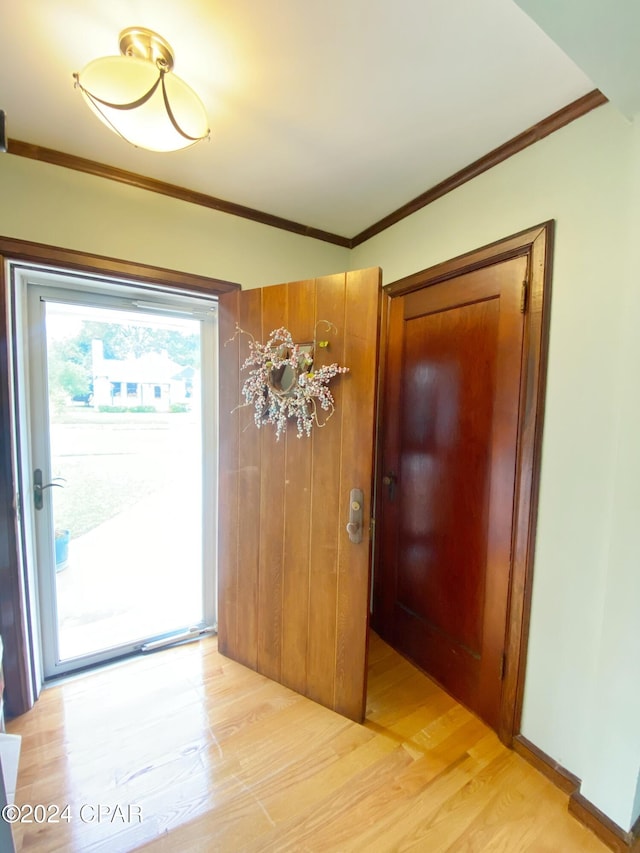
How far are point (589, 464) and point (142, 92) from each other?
71.6 inches

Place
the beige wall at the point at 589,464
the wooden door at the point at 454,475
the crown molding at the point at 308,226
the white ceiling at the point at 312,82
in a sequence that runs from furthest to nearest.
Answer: the wooden door at the point at 454,475
the crown molding at the point at 308,226
the beige wall at the point at 589,464
the white ceiling at the point at 312,82

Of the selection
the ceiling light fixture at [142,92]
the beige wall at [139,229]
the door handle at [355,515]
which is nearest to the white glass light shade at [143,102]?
the ceiling light fixture at [142,92]

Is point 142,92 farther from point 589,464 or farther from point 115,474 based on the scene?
point 589,464

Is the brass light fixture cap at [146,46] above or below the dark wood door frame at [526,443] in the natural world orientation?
above

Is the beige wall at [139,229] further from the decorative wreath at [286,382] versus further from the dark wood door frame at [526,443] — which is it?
the dark wood door frame at [526,443]

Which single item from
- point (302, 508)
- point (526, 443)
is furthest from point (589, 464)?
point (302, 508)

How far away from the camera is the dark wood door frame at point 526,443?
4.10ft

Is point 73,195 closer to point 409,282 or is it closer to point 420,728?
point 409,282

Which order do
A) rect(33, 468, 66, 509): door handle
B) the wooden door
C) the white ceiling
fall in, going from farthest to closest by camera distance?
rect(33, 468, 66, 509): door handle → the wooden door → the white ceiling

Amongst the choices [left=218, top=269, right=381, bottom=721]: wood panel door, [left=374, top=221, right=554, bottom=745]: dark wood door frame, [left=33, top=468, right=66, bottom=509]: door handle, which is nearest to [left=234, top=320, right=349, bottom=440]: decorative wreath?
[left=218, top=269, right=381, bottom=721]: wood panel door

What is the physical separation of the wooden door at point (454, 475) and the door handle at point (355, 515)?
19.5 inches

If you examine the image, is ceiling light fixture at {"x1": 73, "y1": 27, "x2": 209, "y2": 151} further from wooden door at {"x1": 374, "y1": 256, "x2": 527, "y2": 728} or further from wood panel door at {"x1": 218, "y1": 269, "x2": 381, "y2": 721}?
wooden door at {"x1": 374, "y1": 256, "x2": 527, "y2": 728}

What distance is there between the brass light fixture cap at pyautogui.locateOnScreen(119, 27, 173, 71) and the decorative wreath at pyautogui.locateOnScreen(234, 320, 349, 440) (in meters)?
0.90

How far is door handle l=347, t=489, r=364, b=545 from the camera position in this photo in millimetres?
1421
